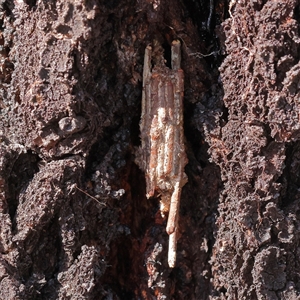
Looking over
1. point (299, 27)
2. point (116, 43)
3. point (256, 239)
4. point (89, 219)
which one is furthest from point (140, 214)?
point (299, 27)

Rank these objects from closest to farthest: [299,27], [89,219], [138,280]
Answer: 1. [299,27]
2. [89,219]
3. [138,280]

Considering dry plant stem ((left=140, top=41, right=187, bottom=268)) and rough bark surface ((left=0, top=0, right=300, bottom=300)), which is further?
dry plant stem ((left=140, top=41, right=187, bottom=268))

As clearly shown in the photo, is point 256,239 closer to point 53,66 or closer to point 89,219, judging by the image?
point 89,219

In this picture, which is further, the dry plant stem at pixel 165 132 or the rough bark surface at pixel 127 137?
the dry plant stem at pixel 165 132
